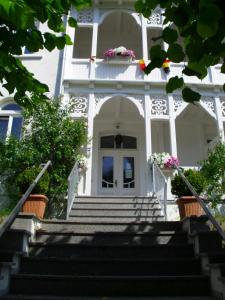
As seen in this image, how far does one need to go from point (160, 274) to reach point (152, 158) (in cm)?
509

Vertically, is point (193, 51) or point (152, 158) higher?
point (152, 158)

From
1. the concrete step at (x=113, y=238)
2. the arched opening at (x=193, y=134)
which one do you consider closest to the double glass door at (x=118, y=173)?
the arched opening at (x=193, y=134)

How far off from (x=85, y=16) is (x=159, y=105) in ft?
14.0

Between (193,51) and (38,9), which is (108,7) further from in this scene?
(193,51)

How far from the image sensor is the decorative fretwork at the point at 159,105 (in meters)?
9.69

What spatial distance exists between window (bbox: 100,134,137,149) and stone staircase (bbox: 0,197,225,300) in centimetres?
617

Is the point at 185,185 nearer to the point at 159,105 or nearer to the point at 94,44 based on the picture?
the point at 159,105

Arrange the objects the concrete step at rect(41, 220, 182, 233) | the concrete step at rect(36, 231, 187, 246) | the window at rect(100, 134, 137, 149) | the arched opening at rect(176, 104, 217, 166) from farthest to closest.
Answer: the window at rect(100, 134, 137, 149) → the arched opening at rect(176, 104, 217, 166) → the concrete step at rect(41, 220, 182, 233) → the concrete step at rect(36, 231, 187, 246)

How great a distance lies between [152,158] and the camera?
895 centimetres

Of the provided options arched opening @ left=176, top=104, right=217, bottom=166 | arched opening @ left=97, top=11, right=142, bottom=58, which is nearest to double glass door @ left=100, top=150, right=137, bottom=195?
arched opening @ left=176, top=104, right=217, bottom=166

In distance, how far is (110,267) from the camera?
412 cm

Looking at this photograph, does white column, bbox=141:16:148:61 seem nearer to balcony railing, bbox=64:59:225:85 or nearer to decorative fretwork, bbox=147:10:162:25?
decorative fretwork, bbox=147:10:162:25

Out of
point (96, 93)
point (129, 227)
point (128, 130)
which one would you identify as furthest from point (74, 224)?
point (128, 130)

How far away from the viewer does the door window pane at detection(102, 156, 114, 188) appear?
35.6 feet
